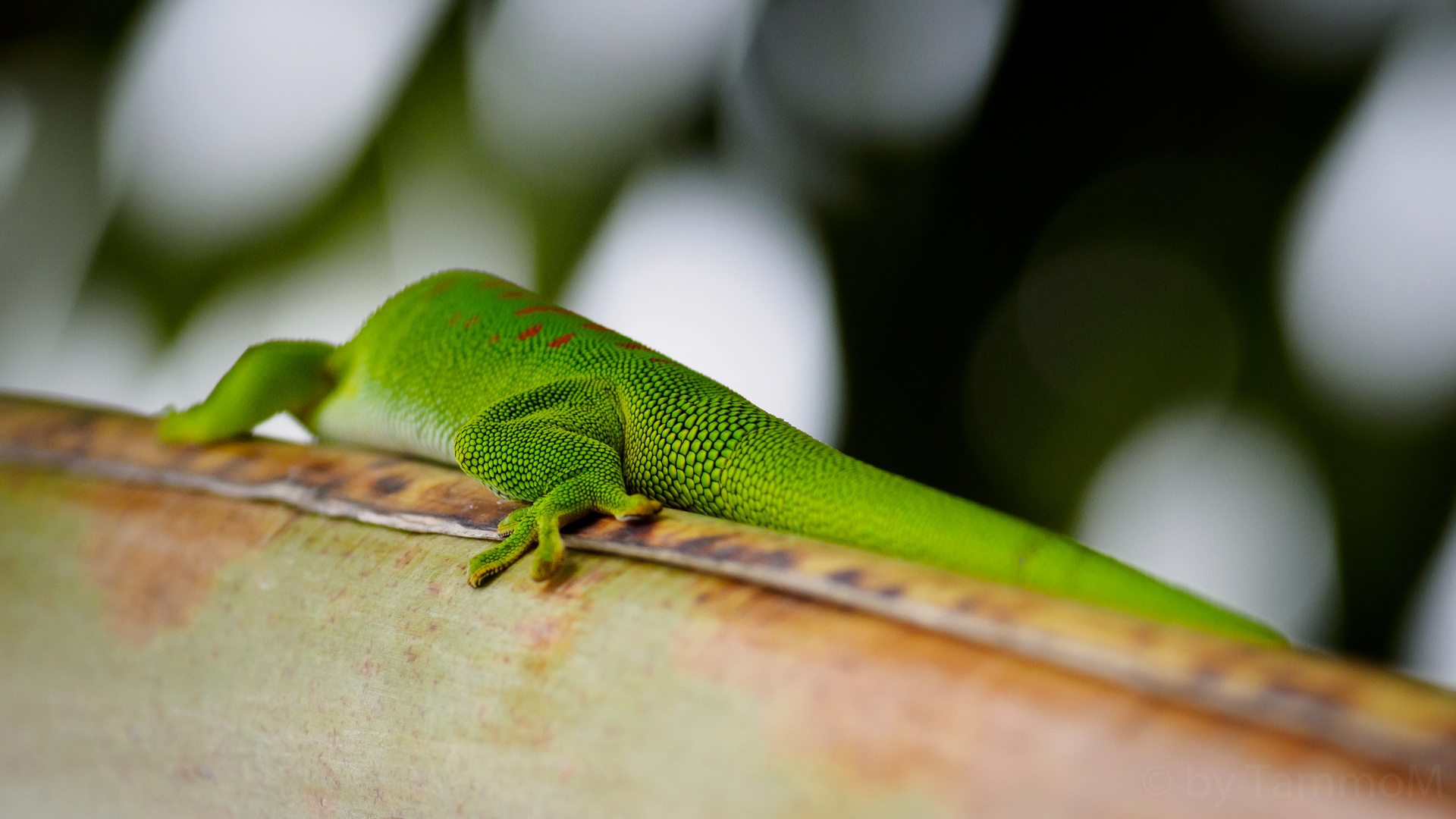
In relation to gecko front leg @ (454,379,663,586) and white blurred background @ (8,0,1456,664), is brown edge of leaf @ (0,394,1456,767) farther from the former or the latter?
white blurred background @ (8,0,1456,664)

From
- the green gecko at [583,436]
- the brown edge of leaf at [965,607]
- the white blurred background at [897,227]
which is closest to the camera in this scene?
the brown edge of leaf at [965,607]

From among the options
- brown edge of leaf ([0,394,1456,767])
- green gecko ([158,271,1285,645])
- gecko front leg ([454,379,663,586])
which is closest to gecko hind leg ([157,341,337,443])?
green gecko ([158,271,1285,645])

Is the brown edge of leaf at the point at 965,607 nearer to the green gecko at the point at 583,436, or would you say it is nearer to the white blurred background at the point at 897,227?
the green gecko at the point at 583,436

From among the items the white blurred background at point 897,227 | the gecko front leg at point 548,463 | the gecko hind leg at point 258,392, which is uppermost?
the white blurred background at point 897,227

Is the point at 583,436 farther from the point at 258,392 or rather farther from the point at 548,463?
the point at 258,392

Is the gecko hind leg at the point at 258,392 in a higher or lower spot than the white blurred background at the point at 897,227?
lower

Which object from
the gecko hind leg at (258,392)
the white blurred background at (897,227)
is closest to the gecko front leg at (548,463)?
the gecko hind leg at (258,392)

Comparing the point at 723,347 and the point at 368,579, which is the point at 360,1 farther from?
the point at 368,579

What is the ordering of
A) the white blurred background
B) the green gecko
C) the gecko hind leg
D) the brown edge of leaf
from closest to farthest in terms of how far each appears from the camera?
the brown edge of leaf, the green gecko, the gecko hind leg, the white blurred background

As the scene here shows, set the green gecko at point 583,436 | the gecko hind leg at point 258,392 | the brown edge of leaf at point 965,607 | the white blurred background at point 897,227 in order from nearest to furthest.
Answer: the brown edge of leaf at point 965,607 < the green gecko at point 583,436 < the gecko hind leg at point 258,392 < the white blurred background at point 897,227
